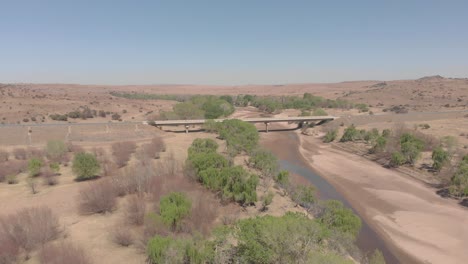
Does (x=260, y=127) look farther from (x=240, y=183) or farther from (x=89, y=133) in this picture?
(x=240, y=183)

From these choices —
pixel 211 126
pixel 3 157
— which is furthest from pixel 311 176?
pixel 3 157

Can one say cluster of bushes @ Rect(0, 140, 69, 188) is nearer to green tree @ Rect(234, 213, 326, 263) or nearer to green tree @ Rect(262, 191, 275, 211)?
green tree @ Rect(262, 191, 275, 211)

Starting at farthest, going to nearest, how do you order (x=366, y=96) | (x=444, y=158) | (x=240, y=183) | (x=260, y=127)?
(x=366, y=96) < (x=260, y=127) < (x=444, y=158) < (x=240, y=183)

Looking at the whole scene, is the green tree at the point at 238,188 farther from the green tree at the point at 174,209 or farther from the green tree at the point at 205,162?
the green tree at the point at 174,209

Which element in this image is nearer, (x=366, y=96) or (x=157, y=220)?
(x=157, y=220)

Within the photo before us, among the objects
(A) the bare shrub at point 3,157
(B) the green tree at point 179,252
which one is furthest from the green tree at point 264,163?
(A) the bare shrub at point 3,157

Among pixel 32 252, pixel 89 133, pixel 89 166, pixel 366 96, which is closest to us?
pixel 32 252

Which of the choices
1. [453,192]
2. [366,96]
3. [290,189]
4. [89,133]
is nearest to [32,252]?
[290,189]
